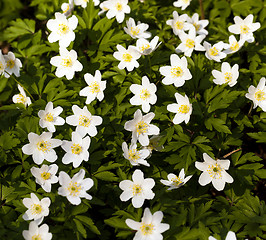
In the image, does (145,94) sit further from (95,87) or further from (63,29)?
(63,29)

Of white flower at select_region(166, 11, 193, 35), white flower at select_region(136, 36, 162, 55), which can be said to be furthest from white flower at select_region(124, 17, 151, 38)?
white flower at select_region(166, 11, 193, 35)

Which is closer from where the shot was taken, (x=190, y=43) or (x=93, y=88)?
(x=93, y=88)

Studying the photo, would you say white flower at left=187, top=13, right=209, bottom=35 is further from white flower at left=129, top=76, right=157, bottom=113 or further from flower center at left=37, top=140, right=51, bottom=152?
flower center at left=37, top=140, right=51, bottom=152

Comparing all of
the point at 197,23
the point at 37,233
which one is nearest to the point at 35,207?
the point at 37,233

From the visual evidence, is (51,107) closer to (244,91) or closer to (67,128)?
(67,128)

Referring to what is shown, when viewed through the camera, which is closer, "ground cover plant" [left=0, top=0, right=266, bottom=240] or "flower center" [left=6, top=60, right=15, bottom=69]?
"ground cover plant" [left=0, top=0, right=266, bottom=240]

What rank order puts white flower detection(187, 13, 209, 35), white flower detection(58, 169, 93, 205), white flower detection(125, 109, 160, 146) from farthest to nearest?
white flower detection(187, 13, 209, 35) → white flower detection(125, 109, 160, 146) → white flower detection(58, 169, 93, 205)
